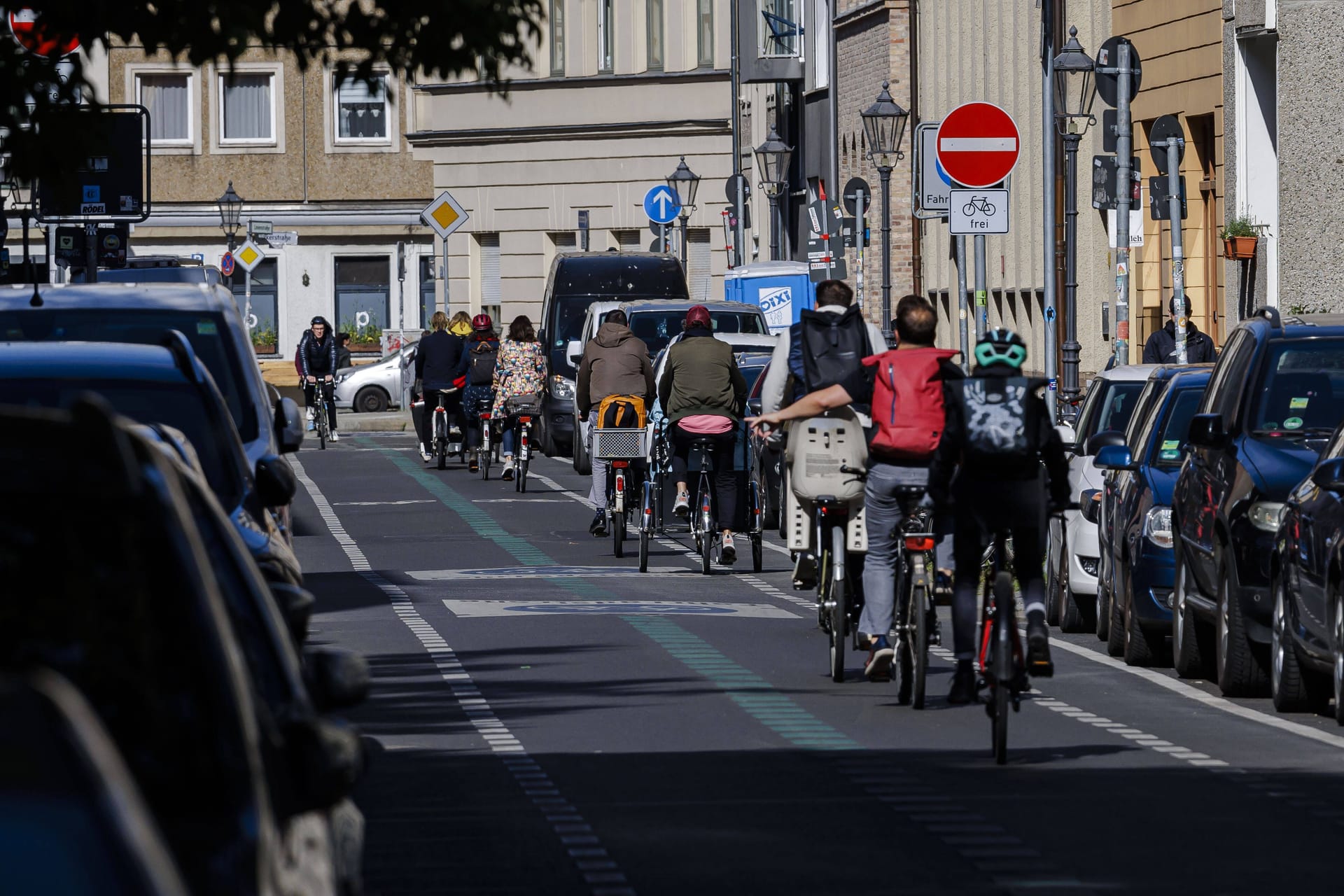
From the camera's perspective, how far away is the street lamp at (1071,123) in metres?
27.8

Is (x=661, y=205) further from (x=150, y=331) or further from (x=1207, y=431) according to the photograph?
(x=150, y=331)

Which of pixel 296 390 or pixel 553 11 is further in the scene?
pixel 553 11

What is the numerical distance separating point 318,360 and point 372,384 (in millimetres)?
15238

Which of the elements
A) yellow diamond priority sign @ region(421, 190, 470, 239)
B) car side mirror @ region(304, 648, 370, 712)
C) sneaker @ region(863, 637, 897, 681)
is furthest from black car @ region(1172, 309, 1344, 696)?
yellow diamond priority sign @ region(421, 190, 470, 239)

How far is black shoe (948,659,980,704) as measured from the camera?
38.7ft

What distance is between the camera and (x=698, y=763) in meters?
11.0

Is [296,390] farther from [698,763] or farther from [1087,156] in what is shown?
[698,763]

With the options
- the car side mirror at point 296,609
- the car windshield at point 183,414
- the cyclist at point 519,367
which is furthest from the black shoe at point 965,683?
the cyclist at point 519,367

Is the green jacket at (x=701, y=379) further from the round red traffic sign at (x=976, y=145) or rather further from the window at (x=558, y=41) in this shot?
the window at (x=558, y=41)

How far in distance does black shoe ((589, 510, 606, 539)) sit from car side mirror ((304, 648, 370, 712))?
61.0ft

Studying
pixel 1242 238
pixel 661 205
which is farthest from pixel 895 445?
pixel 661 205

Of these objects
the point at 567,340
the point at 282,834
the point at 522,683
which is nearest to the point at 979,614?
the point at 522,683

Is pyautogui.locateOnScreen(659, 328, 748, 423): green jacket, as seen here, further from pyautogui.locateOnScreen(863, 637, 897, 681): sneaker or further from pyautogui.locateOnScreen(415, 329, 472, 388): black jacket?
pyautogui.locateOnScreen(415, 329, 472, 388): black jacket

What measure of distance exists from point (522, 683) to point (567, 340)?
82.4 ft
